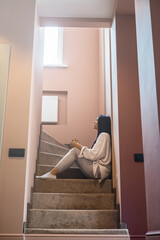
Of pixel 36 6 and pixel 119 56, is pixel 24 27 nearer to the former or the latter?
pixel 36 6

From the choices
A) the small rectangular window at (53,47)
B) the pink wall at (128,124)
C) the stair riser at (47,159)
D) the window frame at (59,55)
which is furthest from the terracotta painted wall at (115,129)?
the small rectangular window at (53,47)

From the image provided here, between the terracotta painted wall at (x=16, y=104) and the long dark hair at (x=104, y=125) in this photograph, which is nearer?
the terracotta painted wall at (x=16, y=104)

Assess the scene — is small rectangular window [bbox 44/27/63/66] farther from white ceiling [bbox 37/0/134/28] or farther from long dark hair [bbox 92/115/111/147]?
long dark hair [bbox 92/115/111/147]

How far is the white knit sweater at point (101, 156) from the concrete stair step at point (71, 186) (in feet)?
0.37

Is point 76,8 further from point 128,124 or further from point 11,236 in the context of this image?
point 11,236

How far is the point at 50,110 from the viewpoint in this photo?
19.9 ft

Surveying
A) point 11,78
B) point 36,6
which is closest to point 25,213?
point 11,78

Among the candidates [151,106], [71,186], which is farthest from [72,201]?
[151,106]

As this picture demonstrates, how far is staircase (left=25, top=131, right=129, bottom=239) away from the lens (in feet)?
11.2

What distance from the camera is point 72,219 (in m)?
3.44

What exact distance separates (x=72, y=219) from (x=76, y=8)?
262cm

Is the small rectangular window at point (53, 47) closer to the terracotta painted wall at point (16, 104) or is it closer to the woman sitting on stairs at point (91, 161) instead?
the terracotta painted wall at point (16, 104)

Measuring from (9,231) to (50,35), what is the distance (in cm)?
467

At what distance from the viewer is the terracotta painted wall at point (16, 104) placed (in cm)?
322
